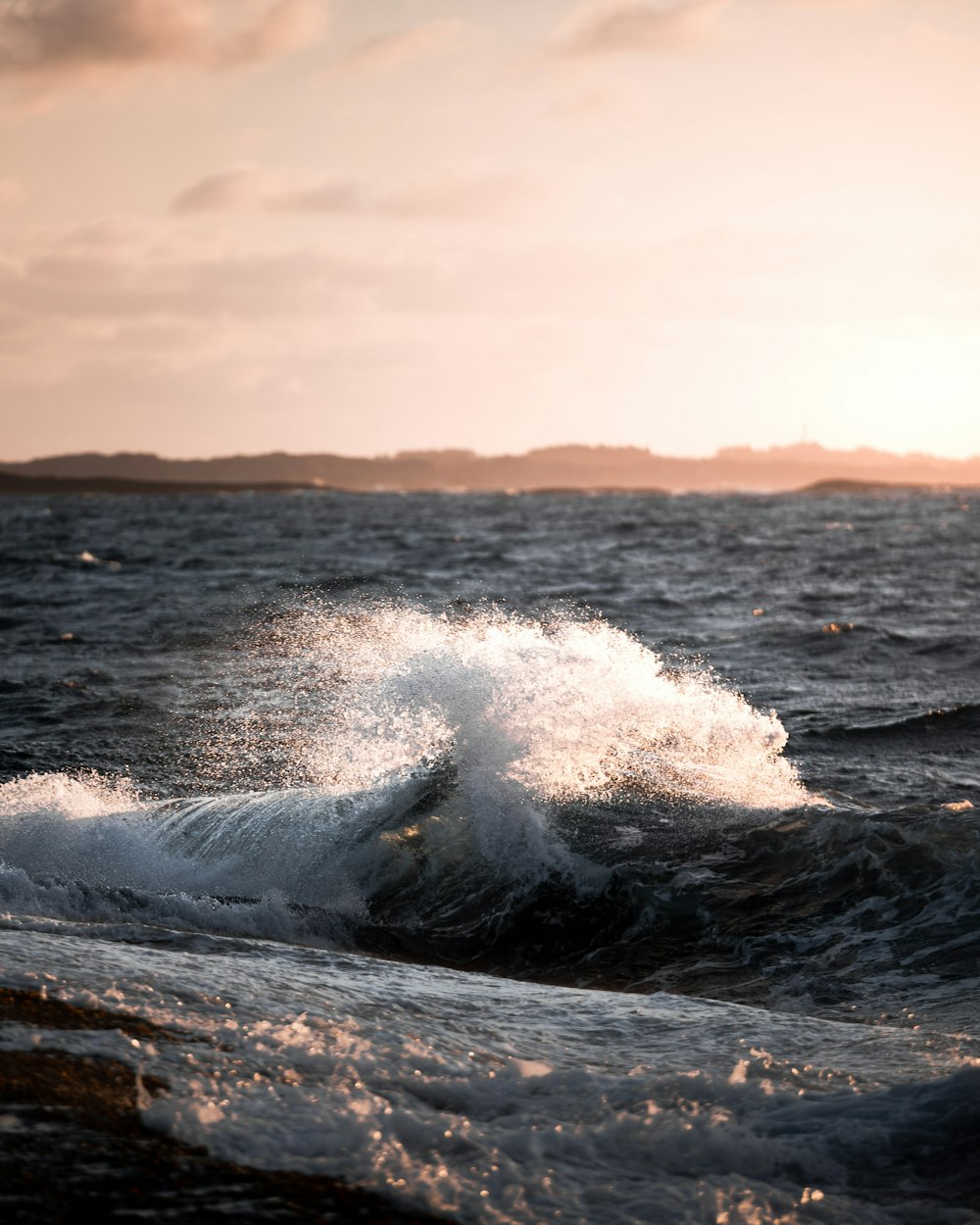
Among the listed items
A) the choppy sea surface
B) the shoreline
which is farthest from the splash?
the shoreline

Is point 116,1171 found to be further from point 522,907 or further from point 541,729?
point 541,729

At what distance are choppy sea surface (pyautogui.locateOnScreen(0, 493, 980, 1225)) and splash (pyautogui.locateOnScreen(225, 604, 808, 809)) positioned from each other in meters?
0.04

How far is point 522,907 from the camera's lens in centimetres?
714

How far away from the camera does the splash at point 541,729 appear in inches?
345

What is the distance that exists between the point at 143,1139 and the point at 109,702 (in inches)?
405

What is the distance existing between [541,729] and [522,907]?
2.12 metres

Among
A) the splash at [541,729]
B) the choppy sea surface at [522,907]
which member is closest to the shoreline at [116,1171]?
the choppy sea surface at [522,907]

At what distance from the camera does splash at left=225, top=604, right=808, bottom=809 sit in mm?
8766

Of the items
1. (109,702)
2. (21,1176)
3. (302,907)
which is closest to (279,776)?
(302,907)

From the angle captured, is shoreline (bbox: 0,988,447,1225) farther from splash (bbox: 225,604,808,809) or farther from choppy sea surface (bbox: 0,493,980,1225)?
splash (bbox: 225,604,808,809)

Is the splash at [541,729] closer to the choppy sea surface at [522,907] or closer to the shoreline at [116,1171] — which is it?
the choppy sea surface at [522,907]

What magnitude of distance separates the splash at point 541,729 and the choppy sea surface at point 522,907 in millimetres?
39

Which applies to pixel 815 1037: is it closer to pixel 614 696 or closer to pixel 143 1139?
pixel 143 1139

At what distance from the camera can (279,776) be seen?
32.2ft
